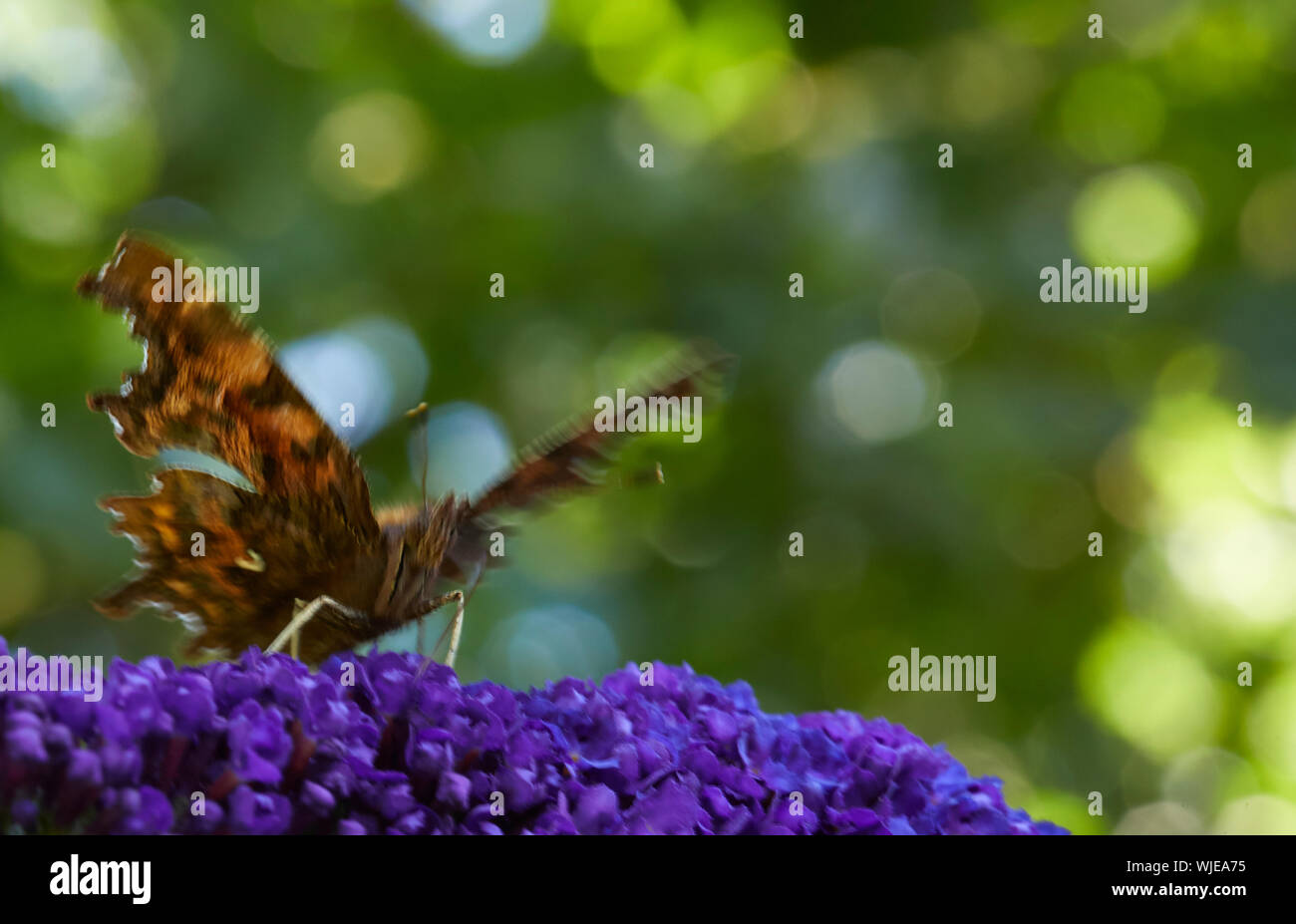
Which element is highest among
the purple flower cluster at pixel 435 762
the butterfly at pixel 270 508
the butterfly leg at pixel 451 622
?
the butterfly at pixel 270 508

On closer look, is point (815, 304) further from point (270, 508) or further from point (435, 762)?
point (435, 762)

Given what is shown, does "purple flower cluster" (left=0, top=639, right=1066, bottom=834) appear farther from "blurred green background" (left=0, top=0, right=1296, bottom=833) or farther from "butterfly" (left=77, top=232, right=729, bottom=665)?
"blurred green background" (left=0, top=0, right=1296, bottom=833)

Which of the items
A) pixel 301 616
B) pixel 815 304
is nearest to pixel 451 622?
pixel 301 616

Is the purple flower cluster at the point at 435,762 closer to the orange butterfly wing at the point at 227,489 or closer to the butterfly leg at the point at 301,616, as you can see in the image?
the butterfly leg at the point at 301,616

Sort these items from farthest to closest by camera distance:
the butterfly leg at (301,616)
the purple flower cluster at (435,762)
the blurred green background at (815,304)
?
the blurred green background at (815,304)
the butterfly leg at (301,616)
the purple flower cluster at (435,762)

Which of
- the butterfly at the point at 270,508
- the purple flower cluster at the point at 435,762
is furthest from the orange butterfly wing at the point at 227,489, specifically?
the purple flower cluster at the point at 435,762

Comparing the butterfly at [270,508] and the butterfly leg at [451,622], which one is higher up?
the butterfly at [270,508]

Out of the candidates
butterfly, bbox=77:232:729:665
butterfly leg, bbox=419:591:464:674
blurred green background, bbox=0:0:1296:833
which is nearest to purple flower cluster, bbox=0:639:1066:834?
butterfly leg, bbox=419:591:464:674
